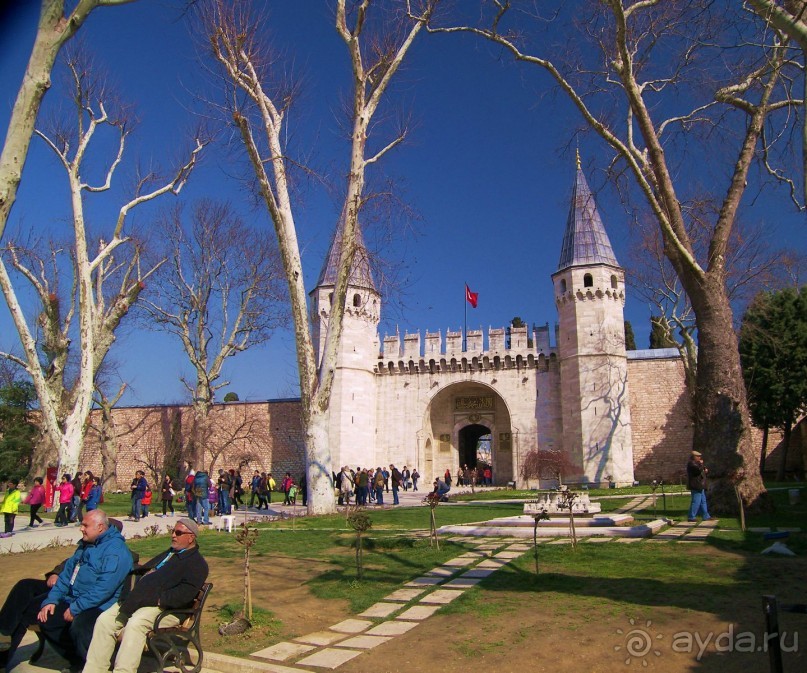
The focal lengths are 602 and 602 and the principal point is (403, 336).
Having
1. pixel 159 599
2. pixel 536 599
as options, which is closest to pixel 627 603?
pixel 536 599

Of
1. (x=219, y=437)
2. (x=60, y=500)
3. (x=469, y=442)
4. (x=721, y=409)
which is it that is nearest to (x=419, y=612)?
(x=721, y=409)

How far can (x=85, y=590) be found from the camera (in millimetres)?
3650

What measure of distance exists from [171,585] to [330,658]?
1.08 m

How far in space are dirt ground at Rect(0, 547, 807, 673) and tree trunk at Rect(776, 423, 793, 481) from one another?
20.6 meters

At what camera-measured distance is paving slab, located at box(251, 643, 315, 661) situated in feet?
12.5

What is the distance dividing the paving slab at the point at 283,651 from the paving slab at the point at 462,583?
5.65ft

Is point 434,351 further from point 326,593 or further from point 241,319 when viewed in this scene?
point 326,593

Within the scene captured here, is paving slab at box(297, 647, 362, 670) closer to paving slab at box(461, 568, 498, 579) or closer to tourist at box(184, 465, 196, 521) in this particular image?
paving slab at box(461, 568, 498, 579)

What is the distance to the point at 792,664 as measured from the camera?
331cm

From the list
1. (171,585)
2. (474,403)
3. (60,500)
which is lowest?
(60,500)

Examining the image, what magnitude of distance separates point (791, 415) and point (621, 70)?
17.9m

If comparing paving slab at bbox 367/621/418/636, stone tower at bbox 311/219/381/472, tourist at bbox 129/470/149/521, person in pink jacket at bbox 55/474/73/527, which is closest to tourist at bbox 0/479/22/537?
person in pink jacket at bbox 55/474/73/527

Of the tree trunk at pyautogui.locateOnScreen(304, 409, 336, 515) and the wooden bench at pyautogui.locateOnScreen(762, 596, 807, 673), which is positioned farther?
the tree trunk at pyautogui.locateOnScreen(304, 409, 336, 515)

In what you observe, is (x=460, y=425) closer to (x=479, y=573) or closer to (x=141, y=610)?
(x=479, y=573)
